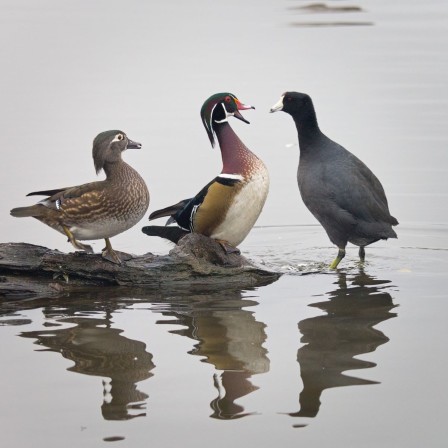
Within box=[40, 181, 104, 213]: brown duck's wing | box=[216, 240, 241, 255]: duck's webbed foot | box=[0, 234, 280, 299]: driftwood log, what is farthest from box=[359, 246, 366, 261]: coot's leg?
box=[40, 181, 104, 213]: brown duck's wing

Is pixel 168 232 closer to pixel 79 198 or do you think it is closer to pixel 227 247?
pixel 227 247

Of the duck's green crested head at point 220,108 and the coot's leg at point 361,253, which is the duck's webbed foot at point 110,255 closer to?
the duck's green crested head at point 220,108

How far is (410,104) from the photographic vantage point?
15555 millimetres

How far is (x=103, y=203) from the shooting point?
8.65 meters

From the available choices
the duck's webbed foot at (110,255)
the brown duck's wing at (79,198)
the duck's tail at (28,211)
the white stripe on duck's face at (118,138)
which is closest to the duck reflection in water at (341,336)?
the duck's webbed foot at (110,255)

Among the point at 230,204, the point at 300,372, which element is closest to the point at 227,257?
the point at 230,204

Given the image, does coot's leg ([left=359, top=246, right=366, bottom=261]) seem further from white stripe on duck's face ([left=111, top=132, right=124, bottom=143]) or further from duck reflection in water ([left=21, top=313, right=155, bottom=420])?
duck reflection in water ([left=21, top=313, right=155, bottom=420])

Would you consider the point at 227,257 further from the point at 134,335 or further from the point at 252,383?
the point at 252,383

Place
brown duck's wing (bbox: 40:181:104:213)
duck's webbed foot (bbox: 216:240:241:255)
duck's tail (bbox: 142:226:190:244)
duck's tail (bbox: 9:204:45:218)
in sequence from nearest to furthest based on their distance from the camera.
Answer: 1. brown duck's wing (bbox: 40:181:104:213)
2. duck's tail (bbox: 9:204:45:218)
3. duck's webbed foot (bbox: 216:240:241:255)
4. duck's tail (bbox: 142:226:190:244)

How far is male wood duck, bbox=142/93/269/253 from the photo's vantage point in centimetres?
909

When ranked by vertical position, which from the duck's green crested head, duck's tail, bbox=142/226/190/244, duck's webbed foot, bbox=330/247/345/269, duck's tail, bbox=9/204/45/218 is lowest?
duck's webbed foot, bbox=330/247/345/269

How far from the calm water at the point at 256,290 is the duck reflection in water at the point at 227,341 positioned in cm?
2

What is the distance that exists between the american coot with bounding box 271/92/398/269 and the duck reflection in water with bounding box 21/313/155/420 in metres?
2.41

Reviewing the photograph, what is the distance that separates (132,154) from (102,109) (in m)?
1.90
